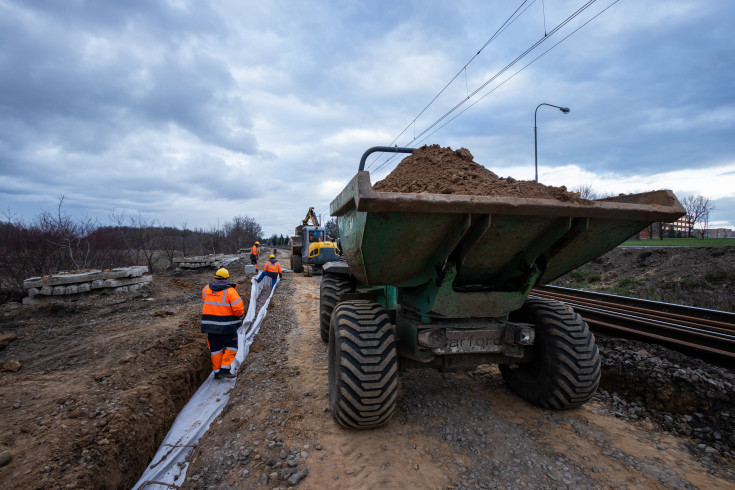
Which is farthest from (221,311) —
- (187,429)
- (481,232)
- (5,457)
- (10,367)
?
(481,232)

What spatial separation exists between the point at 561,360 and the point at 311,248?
47.4 feet

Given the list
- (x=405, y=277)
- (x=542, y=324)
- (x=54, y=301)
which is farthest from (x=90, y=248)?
(x=542, y=324)

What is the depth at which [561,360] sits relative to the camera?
3361 millimetres

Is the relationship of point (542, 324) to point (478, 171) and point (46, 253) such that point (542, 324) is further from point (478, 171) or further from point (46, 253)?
point (46, 253)

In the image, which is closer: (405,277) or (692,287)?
(405,277)

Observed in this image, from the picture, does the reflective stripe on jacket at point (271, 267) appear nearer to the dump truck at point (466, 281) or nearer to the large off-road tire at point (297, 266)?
the large off-road tire at point (297, 266)

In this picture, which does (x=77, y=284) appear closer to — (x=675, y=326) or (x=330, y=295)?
(x=330, y=295)

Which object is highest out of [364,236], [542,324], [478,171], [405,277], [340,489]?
[478,171]

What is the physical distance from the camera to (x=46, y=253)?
38.6 feet

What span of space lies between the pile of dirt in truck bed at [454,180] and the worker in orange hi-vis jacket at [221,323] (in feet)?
11.3

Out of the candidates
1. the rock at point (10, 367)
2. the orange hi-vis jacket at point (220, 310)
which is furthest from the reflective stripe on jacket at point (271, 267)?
the rock at point (10, 367)

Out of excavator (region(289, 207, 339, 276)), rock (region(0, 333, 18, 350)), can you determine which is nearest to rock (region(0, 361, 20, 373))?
rock (region(0, 333, 18, 350))

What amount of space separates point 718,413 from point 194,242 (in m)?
34.7

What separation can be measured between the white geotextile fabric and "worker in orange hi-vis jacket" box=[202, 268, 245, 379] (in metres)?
0.16
